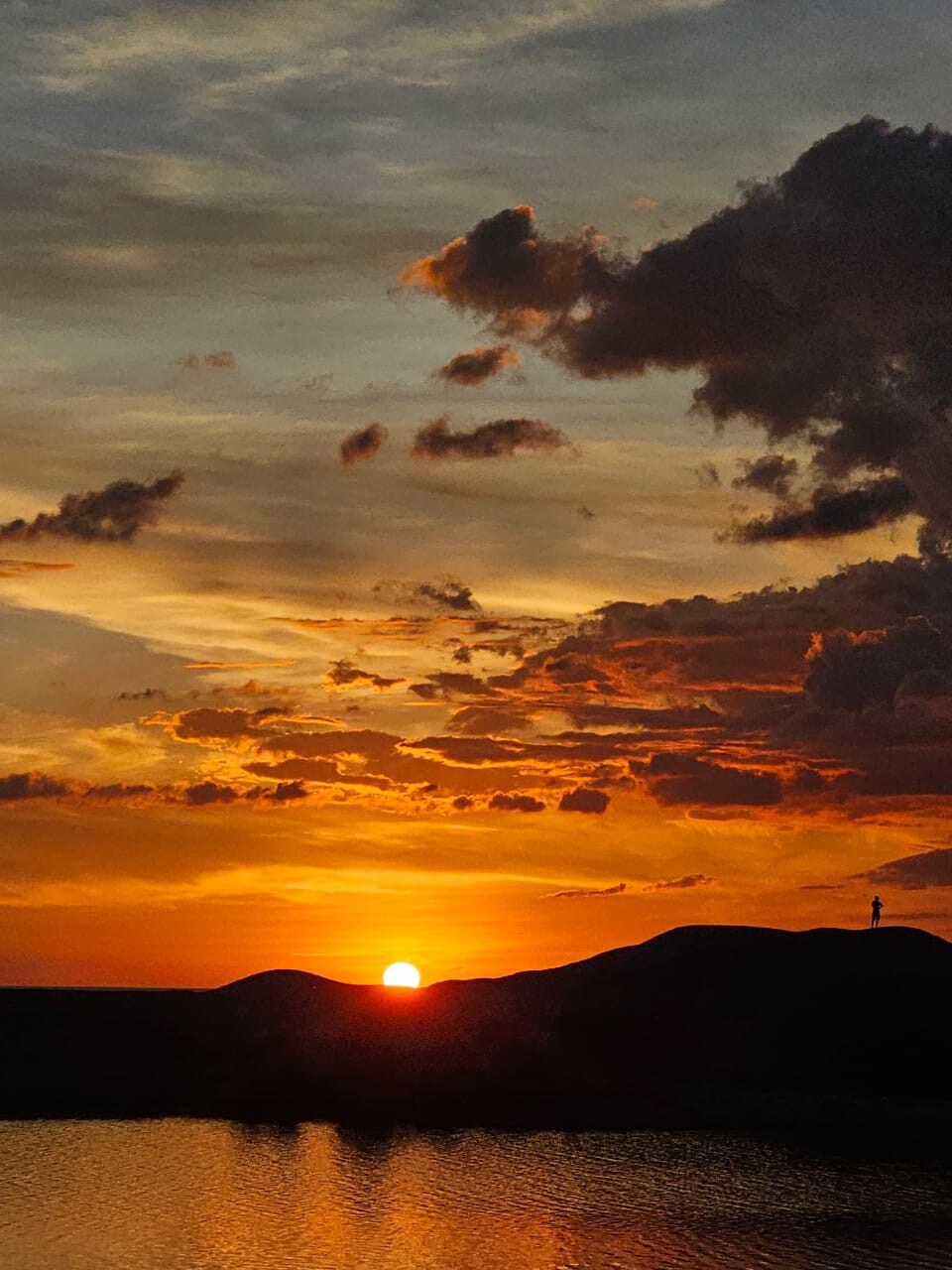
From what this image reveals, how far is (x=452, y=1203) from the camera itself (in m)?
100

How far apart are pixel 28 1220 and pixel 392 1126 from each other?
46.2m

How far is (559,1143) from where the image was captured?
125062 millimetres

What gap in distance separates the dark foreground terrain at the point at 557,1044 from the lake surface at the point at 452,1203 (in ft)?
27.2

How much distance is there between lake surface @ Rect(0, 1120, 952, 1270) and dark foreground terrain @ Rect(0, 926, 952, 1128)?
8278 mm

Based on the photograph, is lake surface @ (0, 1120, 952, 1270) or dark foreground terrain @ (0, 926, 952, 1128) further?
dark foreground terrain @ (0, 926, 952, 1128)

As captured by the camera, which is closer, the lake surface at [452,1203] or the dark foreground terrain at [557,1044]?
A: the lake surface at [452,1203]

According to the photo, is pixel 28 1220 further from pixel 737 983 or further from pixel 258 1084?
pixel 737 983

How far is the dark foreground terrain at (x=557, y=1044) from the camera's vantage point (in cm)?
13800

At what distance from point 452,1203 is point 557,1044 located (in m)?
48.4

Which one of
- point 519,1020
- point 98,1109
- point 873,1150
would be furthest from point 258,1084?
point 873,1150

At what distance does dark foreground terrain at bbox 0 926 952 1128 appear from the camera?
138000mm

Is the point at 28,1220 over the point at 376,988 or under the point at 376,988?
under

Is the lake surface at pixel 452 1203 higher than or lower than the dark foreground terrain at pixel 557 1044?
lower

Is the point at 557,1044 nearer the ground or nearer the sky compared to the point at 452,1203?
nearer the sky
